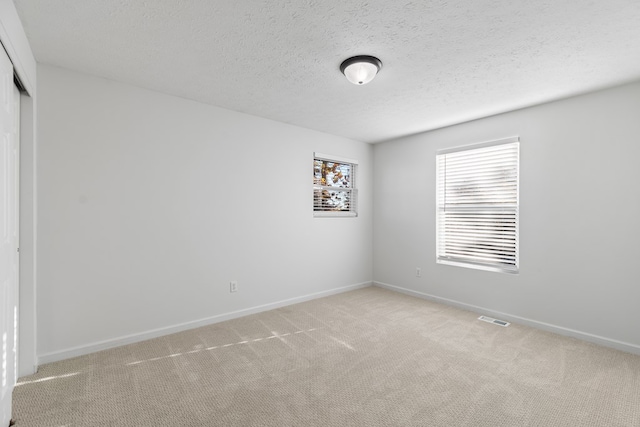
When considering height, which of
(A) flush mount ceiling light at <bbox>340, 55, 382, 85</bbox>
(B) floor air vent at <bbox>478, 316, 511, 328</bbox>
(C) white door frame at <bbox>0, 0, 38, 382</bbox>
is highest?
(A) flush mount ceiling light at <bbox>340, 55, 382, 85</bbox>

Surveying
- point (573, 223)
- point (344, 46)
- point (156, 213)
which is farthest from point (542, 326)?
point (156, 213)

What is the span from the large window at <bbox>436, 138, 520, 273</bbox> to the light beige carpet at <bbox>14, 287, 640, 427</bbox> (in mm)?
974

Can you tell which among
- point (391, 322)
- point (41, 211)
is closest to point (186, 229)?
point (41, 211)

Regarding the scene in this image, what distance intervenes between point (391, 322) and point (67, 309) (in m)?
3.19

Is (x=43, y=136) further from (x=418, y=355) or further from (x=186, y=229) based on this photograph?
(x=418, y=355)

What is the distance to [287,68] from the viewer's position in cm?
260

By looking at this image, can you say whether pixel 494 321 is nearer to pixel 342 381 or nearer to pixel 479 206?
pixel 479 206

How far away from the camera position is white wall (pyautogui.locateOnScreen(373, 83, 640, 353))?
2.83m

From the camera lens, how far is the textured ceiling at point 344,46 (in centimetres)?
185

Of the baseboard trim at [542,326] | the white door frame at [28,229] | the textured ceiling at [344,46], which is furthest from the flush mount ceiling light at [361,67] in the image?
the baseboard trim at [542,326]

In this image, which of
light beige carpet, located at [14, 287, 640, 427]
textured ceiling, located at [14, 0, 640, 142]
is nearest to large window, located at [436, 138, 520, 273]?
textured ceiling, located at [14, 0, 640, 142]

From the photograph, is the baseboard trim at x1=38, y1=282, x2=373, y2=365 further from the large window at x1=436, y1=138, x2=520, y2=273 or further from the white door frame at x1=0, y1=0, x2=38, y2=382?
the large window at x1=436, y1=138, x2=520, y2=273

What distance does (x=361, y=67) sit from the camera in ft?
7.89

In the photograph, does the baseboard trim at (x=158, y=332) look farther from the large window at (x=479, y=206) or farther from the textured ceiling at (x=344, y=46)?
the textured ceiling at (x=344, y=46)
